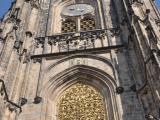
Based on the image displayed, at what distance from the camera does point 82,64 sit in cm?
1593

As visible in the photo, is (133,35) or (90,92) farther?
(133,35)

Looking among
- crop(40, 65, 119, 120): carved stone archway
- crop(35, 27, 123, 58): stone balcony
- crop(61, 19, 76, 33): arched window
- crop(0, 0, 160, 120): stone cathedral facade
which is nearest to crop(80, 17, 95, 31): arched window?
crop(0, 0, 160, 120): stone cathedral facade

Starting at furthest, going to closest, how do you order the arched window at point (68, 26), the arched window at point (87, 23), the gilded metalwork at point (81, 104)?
the arched window at point (68, 26) → the arched window at point (87, 23) → the gilded metalwork at point (81, 104)

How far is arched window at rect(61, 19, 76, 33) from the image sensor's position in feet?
64.2

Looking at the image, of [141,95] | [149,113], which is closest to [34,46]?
[141,95]

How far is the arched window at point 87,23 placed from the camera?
19.4 meters

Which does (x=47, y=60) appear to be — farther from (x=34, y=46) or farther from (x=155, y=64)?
(x=155, y=64)

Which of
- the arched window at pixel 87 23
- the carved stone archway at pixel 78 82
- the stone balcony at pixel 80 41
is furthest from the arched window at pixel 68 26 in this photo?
the carved stone archway at pixel 78 82

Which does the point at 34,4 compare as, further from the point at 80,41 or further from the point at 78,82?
the point at 78,82

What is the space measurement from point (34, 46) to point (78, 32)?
7.00ft

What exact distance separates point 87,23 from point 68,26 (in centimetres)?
95

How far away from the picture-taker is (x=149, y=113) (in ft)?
38.8

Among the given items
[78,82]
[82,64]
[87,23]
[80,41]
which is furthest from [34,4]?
[78,82]

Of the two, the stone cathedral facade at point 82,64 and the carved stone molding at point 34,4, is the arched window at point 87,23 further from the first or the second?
the carved stone molding at point 34,4
